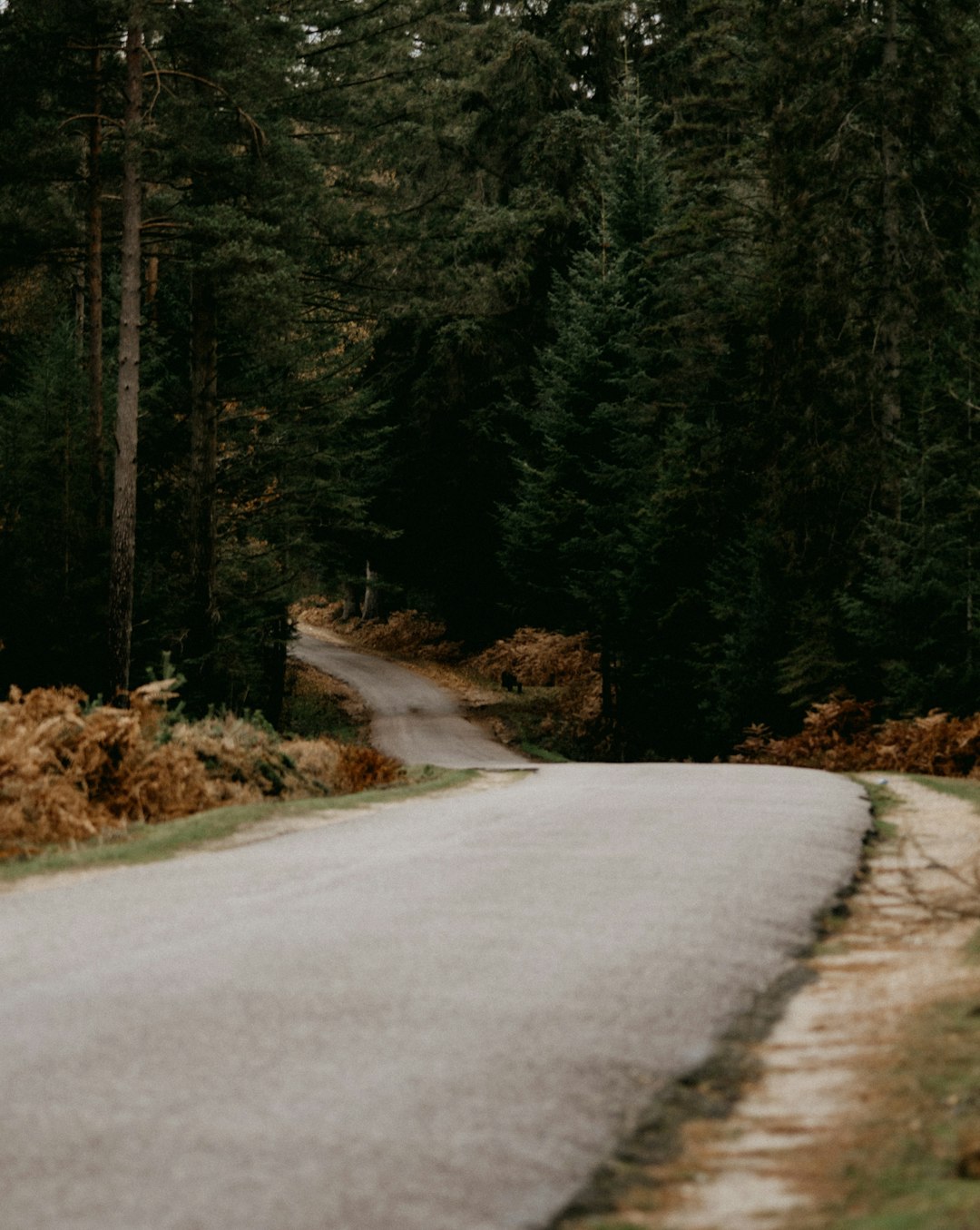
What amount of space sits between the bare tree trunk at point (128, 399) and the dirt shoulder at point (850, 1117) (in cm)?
1821

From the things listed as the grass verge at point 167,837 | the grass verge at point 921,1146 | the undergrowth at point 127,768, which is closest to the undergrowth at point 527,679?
the undergrowth at point 127,768

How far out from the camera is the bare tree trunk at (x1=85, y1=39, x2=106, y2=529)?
2662 cm

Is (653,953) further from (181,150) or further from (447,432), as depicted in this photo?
(447,432)

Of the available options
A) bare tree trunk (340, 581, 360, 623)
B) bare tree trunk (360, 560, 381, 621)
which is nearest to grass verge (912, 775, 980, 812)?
bare tree trunk (360, 560, 381, 621)

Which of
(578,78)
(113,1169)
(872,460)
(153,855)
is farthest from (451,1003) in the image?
(578,78)

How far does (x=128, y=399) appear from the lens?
2341 cm

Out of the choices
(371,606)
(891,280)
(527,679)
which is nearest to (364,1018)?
(891,280)

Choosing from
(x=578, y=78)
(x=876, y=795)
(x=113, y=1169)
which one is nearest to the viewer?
(x=113, y=1169)

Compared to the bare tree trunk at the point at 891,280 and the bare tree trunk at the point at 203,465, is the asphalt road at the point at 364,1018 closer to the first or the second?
the bare tree trunk at the point at 891,280

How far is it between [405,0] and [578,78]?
14426 millimetres

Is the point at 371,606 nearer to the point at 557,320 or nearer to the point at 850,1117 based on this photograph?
the point at 557,320

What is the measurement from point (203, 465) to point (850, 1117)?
1050 inches

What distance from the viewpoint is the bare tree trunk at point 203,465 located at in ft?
93.4

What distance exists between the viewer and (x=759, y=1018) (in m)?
5.09
